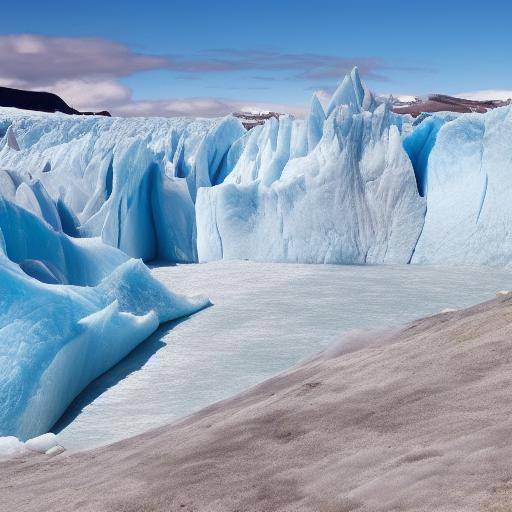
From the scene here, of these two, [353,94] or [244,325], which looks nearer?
[244,325]

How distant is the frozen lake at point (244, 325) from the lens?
488cm

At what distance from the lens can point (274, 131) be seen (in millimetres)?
13125

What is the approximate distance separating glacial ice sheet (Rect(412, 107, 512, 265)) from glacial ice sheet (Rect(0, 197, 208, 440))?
3.82 metres

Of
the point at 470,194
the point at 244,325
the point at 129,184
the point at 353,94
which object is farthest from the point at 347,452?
the point at 353,94

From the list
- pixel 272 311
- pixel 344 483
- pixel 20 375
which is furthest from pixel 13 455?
pixel 272 311

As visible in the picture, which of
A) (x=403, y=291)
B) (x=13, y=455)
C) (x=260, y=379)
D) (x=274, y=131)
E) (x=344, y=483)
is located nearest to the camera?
(x=344, y=483)

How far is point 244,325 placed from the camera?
22.9ft

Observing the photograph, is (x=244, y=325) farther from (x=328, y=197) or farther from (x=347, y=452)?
(x=347, y=452)

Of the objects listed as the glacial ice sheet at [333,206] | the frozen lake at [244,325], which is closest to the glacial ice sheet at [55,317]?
the frozen lake at [244,325]

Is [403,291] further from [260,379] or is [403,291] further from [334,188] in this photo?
[260,379]

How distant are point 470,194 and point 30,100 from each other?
29.8 meters

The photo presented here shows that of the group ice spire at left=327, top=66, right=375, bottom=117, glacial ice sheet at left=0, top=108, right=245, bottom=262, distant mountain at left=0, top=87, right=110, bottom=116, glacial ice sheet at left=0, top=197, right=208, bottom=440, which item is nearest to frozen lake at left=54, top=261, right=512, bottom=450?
glacial ice sheet at left=0, top=197, right=208, bottom=440

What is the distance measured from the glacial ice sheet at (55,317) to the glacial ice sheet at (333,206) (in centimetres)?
309

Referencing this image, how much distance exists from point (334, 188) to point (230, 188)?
5.29 ft
